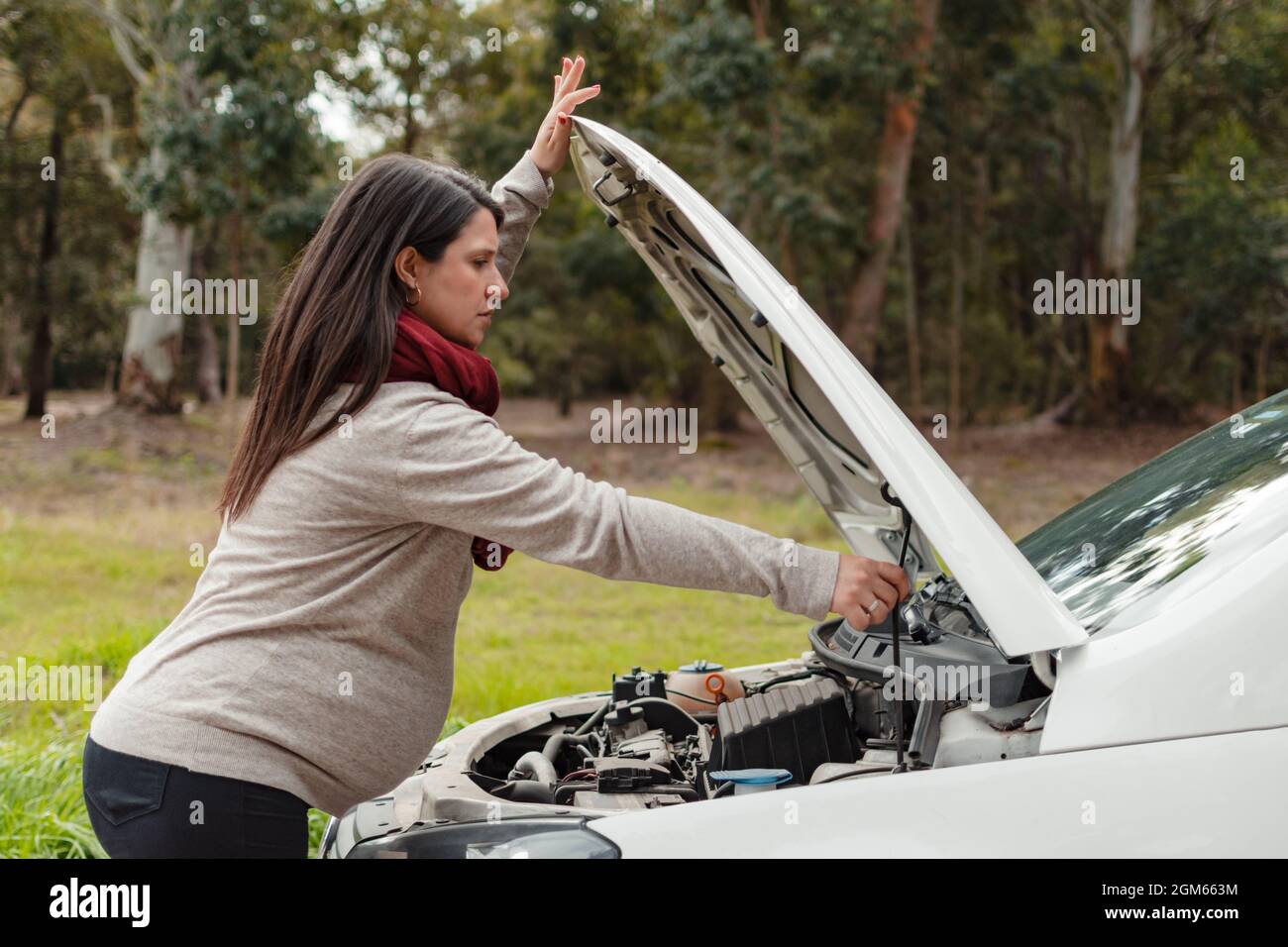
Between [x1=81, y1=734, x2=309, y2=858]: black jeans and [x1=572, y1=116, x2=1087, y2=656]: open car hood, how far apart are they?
1080 millimetres

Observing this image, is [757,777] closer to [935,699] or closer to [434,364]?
[935,699]

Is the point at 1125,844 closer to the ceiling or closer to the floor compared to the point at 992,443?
closer to the floor

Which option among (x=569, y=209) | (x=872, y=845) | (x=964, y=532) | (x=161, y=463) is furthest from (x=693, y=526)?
(x=569, y=209)

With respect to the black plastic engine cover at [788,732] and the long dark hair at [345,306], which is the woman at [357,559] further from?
the black plastic engine cover at [788,732]

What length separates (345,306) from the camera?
2012mm

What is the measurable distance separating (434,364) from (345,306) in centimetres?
18

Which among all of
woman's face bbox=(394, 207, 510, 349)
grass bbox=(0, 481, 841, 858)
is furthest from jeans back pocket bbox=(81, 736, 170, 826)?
grass bbox=(0, 481, 841, 858)

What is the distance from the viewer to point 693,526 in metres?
1.92

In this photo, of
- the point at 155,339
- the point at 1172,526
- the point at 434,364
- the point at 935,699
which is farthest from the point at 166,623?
the point at 155,339

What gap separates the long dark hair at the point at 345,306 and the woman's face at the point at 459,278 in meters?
0.02

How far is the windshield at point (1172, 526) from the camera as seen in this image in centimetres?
184

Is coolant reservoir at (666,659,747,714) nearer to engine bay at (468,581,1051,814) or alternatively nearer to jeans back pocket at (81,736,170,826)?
engine bay at (468,581,1051,814)

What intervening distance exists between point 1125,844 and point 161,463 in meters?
16.6

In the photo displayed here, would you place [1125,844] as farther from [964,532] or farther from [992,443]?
[992,443]
